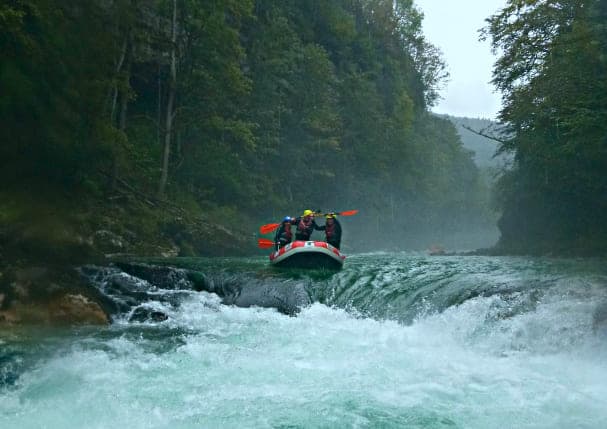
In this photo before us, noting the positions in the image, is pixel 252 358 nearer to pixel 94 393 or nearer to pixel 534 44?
pixel 94 393

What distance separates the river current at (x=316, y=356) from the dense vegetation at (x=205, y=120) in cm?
322

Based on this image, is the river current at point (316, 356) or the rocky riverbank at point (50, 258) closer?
the river current at point (316, 356)

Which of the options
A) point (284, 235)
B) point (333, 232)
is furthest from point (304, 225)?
point (333, 232)

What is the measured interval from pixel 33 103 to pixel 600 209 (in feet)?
61.7

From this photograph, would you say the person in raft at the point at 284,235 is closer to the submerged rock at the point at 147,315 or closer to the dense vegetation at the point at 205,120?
the dense vegetation at the point at 205,120

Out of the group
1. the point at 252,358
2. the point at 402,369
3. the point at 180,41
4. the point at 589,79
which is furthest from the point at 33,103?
the point at 589,79

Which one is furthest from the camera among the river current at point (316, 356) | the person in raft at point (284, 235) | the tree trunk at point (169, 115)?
the tree trunk at point (169, 115)

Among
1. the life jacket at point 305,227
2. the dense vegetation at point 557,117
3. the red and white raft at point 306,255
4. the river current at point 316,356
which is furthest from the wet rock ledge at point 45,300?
the dense vegetation at point 557,117

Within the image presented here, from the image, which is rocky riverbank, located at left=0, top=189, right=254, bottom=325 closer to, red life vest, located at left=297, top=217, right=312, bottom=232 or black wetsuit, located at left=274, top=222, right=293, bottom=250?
black wetsuit, located at left=274, top=222, right=293, bottom=250

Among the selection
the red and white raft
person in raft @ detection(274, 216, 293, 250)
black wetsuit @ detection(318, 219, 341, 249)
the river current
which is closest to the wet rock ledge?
the river current

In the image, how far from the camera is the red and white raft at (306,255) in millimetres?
14406

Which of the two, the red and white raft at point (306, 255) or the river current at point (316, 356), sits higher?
the red and white raft at point (306, 255)

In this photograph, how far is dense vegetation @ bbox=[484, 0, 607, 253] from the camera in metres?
17.6

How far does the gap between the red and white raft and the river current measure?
2244 millimetres
